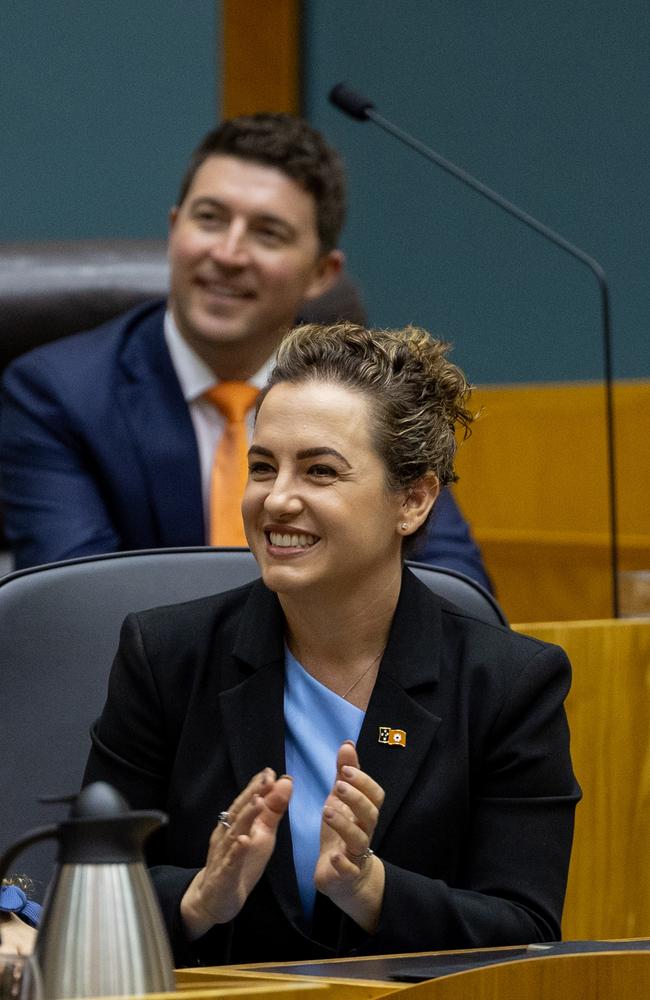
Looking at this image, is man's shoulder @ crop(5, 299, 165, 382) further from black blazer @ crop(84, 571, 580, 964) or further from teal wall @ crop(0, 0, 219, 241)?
teal wall @ crop(0, 0, 219, 241)

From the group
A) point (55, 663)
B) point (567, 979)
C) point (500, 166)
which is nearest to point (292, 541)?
point (55, 663)

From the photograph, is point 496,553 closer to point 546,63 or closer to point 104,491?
point 546,63

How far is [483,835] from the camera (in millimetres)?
1234

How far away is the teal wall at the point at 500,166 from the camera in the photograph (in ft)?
11.6

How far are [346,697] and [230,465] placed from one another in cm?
81

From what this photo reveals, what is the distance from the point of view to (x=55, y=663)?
1359 millimetres

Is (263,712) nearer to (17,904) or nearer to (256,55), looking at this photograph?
(17,904)

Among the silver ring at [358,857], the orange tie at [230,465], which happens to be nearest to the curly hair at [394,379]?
the silver ring at [358,857]

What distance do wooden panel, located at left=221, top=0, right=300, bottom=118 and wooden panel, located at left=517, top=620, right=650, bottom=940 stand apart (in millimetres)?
3035

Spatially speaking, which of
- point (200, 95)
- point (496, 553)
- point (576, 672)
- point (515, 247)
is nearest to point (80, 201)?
point (200, 95)

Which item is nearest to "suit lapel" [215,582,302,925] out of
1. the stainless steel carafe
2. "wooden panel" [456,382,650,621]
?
the stainless steel carafe

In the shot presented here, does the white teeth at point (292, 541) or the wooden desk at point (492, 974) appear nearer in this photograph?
the wooden desk at point (492, 974)

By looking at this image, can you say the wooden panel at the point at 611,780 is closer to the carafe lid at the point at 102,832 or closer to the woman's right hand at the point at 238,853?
the woman's right hand at the point at 238,853

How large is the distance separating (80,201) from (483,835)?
3.23m
